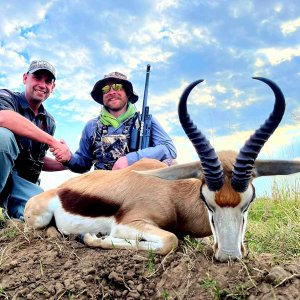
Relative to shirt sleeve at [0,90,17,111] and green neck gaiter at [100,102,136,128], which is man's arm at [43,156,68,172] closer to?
shirt sleeve at [0,90,17,111]

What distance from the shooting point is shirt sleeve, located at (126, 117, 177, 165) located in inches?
292

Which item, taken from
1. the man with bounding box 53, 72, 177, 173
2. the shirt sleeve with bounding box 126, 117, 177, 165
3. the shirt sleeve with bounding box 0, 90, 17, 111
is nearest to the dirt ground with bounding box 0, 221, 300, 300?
the shirt sleeve with bounding box 126, 117, 177, 165

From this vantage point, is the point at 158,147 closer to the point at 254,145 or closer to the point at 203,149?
the point at 203,149

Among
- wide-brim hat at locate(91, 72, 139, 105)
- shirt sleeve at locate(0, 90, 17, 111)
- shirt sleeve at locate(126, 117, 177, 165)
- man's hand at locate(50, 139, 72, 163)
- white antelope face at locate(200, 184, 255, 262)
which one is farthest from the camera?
wide-brim hat at locate(91, 72, 139, 105)

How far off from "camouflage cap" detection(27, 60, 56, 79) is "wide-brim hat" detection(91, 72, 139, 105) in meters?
0.94

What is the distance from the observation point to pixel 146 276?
163 inches

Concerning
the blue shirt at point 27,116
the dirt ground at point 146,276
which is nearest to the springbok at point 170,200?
the dirt ground at point 146,276

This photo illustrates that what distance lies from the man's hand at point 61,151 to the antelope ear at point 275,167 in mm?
3959

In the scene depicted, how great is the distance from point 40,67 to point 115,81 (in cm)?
148

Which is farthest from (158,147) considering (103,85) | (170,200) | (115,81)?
(170,200)

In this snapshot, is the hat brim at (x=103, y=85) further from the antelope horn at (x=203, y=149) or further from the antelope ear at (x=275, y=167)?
the antelope ear at (x=275, y=167)

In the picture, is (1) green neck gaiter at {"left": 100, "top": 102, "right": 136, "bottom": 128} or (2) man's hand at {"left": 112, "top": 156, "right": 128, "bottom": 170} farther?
(1) green neck gaiter at {"left": 100, "top": 102, "right": 136, "bottom": 128}

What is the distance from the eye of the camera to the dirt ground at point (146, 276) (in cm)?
379

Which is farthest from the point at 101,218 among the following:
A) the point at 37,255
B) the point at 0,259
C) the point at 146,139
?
the point at 146,139
